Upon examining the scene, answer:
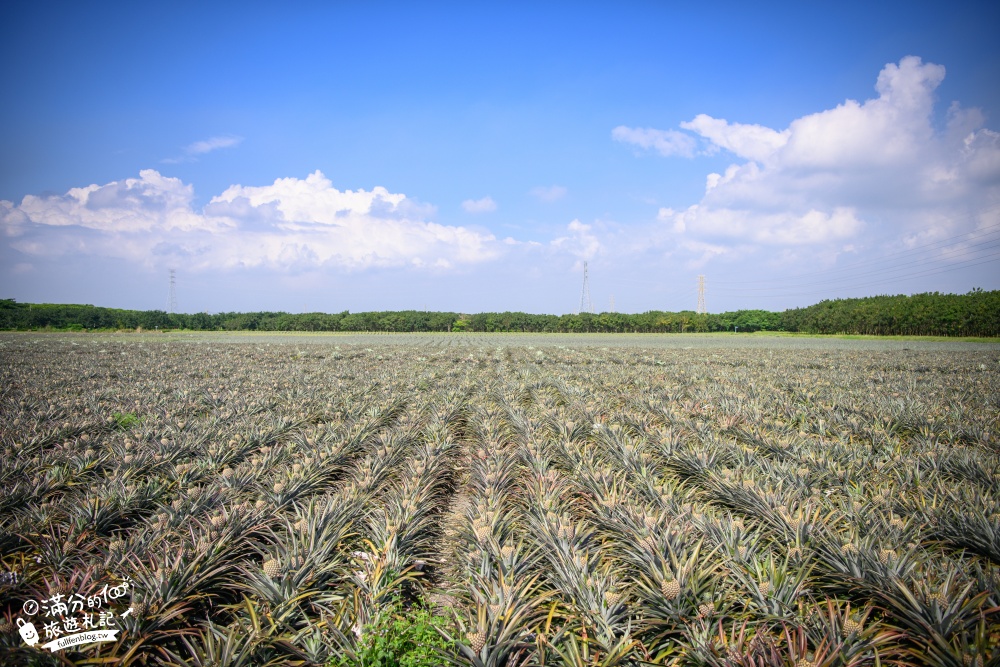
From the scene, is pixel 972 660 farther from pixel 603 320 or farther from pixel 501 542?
pixel 603 320

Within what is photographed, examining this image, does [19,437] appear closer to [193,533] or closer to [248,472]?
[248,472]

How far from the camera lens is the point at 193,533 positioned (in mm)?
3670

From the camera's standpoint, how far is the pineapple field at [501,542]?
8.56ft

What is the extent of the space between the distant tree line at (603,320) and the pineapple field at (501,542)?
241 ft

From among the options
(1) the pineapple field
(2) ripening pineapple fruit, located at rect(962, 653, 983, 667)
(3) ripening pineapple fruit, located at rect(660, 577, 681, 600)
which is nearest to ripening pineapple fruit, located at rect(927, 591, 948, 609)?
(1) the pineapple field

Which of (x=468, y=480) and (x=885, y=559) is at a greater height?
(x=885, y=559)

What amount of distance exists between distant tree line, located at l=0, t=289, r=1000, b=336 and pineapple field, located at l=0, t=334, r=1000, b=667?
73.3 m

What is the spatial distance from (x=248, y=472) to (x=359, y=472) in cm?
123

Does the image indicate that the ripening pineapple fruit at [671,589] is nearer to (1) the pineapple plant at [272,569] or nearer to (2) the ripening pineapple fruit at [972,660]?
(2) the ripening pineapple fruit at [972,660]

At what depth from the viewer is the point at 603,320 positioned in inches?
3659

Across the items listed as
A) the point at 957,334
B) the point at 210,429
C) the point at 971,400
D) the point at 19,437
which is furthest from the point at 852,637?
the point at 957,334

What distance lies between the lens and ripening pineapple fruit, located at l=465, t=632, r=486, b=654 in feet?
8.23

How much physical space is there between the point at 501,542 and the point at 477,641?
5.06 feet

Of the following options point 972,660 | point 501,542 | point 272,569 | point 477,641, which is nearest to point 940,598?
point 972,660
